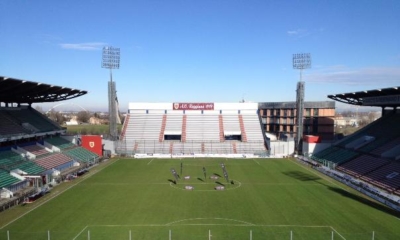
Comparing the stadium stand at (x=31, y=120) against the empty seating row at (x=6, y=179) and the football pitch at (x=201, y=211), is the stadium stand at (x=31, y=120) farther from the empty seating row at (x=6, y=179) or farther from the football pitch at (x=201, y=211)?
the empty seating row at (x=6, y=179)

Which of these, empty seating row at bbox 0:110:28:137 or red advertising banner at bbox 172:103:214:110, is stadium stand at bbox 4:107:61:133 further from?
red advertising banner at bbox 172:103:214:110

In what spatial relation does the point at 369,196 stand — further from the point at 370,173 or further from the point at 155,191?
the point at 155,191

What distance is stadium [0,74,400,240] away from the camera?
24391mm

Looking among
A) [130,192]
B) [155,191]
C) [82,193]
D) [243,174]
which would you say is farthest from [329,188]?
[82,193]

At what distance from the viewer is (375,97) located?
51.8 metres

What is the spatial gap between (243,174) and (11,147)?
32.2 metres

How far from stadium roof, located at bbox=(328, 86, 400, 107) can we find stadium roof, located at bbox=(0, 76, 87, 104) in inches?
1853

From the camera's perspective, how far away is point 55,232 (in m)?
22.4

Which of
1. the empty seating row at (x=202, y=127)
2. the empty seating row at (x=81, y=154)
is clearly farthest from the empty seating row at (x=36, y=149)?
the empty seating row at (x=202, y=127)

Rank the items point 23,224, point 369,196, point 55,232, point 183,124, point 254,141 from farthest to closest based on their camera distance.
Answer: point 183,124 < point 254,141 < point 369,196 < point 23,224 < point 55,232

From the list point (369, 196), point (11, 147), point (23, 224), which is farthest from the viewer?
point (11, 147)

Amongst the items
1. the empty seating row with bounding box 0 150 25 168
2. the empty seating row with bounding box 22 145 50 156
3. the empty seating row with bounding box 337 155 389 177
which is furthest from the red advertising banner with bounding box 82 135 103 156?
the empty seating row with bounding box 337 155 389 177

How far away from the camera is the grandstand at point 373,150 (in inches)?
1490

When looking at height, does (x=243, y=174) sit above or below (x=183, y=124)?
below
